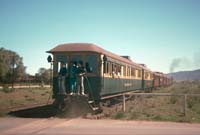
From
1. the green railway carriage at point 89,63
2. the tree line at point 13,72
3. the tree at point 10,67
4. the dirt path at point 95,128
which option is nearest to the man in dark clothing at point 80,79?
the green railway carriage at point 89,63

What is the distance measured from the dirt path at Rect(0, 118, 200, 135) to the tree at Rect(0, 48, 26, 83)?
61534 millimetres

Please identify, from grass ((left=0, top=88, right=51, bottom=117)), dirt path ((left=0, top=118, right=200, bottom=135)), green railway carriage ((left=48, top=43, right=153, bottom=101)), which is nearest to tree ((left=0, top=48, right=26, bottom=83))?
grass ((left=0, top=88, right=51, bottom=117))

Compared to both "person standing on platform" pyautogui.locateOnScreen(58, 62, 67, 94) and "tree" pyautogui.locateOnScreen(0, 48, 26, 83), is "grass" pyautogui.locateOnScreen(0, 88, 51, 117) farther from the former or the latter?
"tree" pyautogui.locateOnScreen(0, 48, 26, 83)

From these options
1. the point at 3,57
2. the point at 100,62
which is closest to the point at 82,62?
the point at 100,62

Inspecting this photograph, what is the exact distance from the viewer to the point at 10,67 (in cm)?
9944

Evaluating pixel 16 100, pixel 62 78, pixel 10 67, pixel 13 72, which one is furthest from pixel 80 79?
pixel 10 67

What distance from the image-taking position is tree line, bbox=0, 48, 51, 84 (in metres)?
85.2

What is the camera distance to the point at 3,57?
339ft

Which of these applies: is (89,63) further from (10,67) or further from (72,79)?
(10,67)

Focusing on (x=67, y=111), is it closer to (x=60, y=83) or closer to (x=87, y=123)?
(x=60, y=83)

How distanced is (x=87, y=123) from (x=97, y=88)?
4.02 meters

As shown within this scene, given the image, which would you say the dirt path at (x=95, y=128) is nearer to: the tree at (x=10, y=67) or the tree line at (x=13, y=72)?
the tree line at (x=13, y=72)

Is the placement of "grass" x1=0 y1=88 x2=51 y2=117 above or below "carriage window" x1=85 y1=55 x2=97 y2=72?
below

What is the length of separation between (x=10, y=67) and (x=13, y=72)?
18.7 metres
